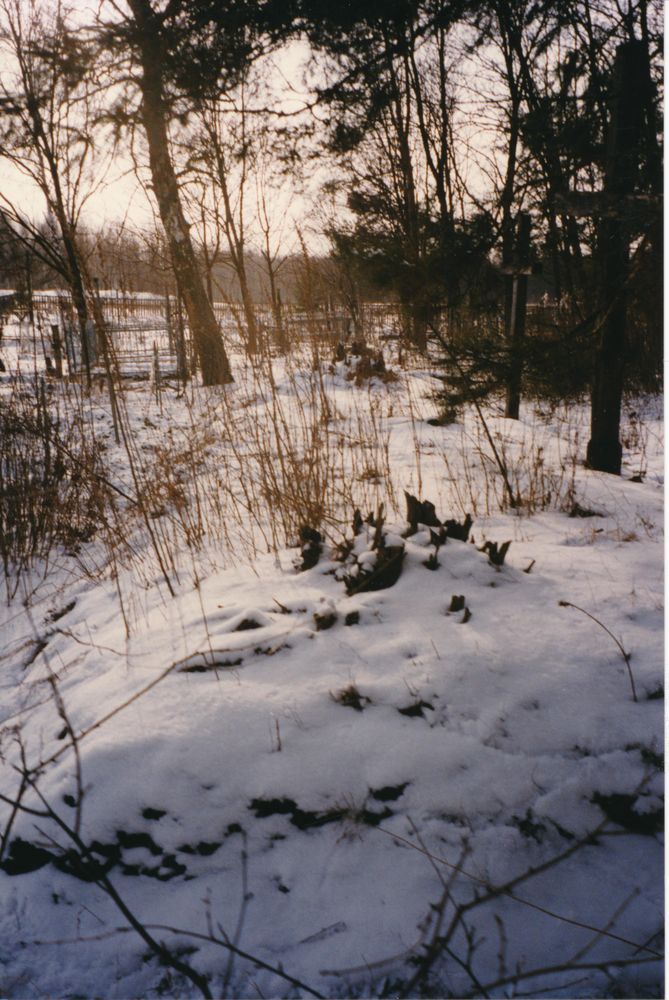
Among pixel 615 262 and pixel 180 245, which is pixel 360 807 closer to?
pixel 615 262

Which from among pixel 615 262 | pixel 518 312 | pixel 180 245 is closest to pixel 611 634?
pixel 615 262

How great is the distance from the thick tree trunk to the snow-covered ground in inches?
107

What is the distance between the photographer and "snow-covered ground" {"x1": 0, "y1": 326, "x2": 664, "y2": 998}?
117 centimetres

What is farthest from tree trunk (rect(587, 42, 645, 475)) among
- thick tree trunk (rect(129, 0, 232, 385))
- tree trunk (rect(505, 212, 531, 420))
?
thick tree trunk (rect(129, 0, 232, 385))

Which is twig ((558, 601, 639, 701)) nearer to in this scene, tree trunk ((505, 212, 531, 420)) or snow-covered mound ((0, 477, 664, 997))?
snow-covered mound ((0, 477, 664, 997))

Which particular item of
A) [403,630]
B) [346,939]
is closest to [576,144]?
[403,630]

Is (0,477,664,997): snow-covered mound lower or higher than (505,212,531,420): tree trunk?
lower

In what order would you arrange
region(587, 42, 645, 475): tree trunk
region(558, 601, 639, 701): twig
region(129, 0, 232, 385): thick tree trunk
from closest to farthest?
1. region(558, 601, 639, 701): twig
2. region(587, 42, 645, 475): tree trunk
3. region(129, 0, 232, 385): thick tree trunk

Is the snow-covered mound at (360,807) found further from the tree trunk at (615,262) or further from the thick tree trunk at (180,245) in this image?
the thick tree trunk at (180,245)

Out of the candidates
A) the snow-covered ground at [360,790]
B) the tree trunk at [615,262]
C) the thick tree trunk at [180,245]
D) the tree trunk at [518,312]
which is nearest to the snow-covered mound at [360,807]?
the snow-covered ground at [360,790]

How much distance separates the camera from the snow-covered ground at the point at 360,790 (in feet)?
3.83

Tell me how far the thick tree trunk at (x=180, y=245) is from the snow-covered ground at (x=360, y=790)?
2.72 metres

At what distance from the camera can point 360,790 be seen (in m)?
1.38

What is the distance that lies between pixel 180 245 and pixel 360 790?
807 centimetres
